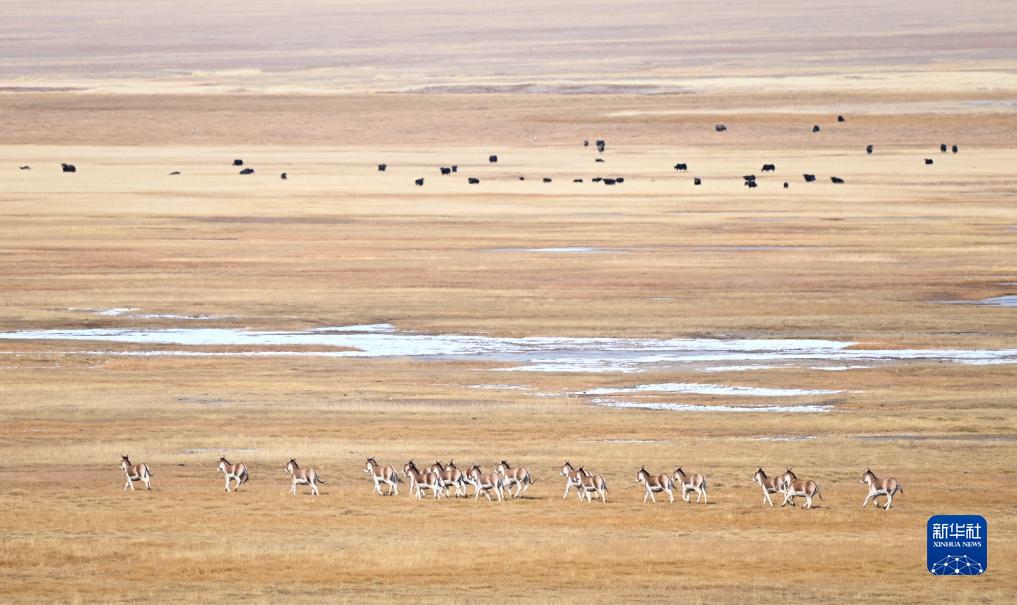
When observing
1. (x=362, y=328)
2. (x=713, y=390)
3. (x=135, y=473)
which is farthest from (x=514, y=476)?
(x=362, y=328)

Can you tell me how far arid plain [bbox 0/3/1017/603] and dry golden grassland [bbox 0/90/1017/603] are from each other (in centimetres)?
9

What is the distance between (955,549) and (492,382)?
509 inches

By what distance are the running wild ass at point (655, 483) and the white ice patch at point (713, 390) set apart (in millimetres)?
7856

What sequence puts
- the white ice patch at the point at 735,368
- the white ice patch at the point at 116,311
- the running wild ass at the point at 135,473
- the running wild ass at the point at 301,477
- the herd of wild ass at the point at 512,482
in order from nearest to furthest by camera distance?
1. the herd of wild ass at the point at 512,482
2. the running wild ass at the point at 301,477
3. the running wild ass at the point at 135,473
4. the white ice patch at the point at 735,368
5. the white ice patch at the point at 116,311

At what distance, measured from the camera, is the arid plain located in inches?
734

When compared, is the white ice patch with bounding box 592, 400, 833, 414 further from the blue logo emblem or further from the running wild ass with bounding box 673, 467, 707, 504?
the blue logo emblem

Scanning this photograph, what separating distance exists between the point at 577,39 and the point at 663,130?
91.8 metres

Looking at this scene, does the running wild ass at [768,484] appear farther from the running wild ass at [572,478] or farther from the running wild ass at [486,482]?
the running wild ass at [486,482]

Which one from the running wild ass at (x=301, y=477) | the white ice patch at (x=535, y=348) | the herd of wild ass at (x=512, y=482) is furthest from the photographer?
the white ice patch at (x=535, y=348)

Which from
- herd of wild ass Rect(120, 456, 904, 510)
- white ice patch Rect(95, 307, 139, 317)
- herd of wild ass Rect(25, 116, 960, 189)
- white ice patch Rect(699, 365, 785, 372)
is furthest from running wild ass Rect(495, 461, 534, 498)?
herd of wild ass Rect(25, 116, 960, 189)

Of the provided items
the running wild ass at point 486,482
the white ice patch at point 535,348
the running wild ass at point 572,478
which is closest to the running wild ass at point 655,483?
the running wild ass at point 572,478

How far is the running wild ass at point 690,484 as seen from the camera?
20.9 m

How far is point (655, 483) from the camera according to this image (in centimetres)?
2089

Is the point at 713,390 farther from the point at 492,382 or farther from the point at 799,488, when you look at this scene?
the point at 799,488
